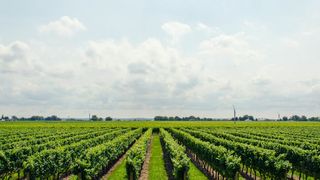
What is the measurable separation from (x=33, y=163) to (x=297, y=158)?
17155mm

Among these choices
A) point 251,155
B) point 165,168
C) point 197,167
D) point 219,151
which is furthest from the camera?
point 197,167

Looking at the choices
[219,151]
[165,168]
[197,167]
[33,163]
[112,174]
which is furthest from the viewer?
[197,167]

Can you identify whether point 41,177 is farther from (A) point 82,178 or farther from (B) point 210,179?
(B) point 210,179

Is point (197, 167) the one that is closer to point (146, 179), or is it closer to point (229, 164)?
point (146, 179)

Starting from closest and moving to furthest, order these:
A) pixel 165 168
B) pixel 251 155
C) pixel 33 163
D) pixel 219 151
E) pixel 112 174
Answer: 1. pixel 33 163
2. pixel 219 151
3. pixel 251 155
4. pixel 112 174
5. pixel 165 168

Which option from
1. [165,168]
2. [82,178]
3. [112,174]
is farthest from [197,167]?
[82,178]

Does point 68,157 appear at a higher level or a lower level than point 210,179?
higher

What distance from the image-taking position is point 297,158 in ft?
81.1

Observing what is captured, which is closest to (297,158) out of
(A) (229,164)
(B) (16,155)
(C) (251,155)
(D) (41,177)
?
(C) (251,155)

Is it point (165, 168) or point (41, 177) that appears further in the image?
point (165, 168)

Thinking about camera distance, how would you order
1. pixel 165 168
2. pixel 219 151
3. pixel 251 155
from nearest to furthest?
pixel 219 151 → pixel 251 155 → pixel 165 168

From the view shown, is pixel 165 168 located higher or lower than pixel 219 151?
lower

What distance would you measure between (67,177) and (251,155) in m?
12.8

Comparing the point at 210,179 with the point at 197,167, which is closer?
the point at 210,179
